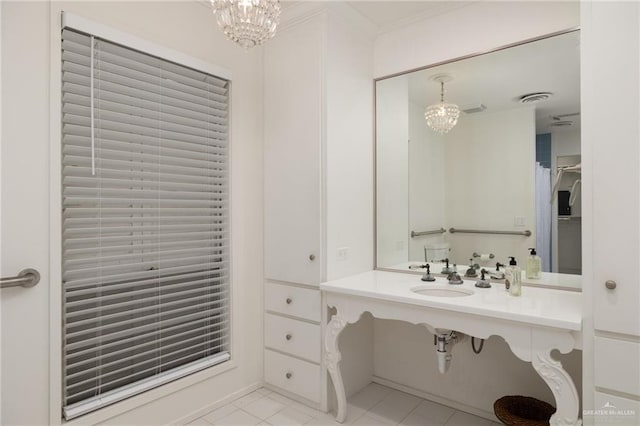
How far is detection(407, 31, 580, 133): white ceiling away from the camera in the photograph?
192cm

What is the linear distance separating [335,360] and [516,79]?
1950 mm

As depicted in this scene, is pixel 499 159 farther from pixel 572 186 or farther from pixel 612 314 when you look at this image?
pixel 612 314

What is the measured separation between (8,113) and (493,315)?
224cm

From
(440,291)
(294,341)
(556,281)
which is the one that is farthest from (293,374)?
(556,281)

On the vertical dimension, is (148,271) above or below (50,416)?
above

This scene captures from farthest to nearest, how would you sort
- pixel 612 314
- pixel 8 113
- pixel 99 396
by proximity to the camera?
1. pixel 99 396
2. pixel 8 113
3. pixel 612 314

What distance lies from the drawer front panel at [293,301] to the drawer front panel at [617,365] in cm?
138

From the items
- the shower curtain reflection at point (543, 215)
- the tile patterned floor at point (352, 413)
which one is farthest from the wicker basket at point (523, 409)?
the shower curtain reflection at point (543, 215)

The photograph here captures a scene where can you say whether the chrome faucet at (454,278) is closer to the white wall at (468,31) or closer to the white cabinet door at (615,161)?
the white cabinet door at (615,161)

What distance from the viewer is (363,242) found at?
8.32 feet

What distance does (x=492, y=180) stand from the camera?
2.20m

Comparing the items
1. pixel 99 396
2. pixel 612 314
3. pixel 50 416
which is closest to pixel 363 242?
pixel 612 314

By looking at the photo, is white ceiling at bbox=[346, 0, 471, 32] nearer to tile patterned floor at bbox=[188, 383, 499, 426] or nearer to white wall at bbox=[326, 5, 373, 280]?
white wall at bbox=[326, 5, 373, 280]

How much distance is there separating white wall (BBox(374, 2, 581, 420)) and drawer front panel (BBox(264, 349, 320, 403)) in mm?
599
